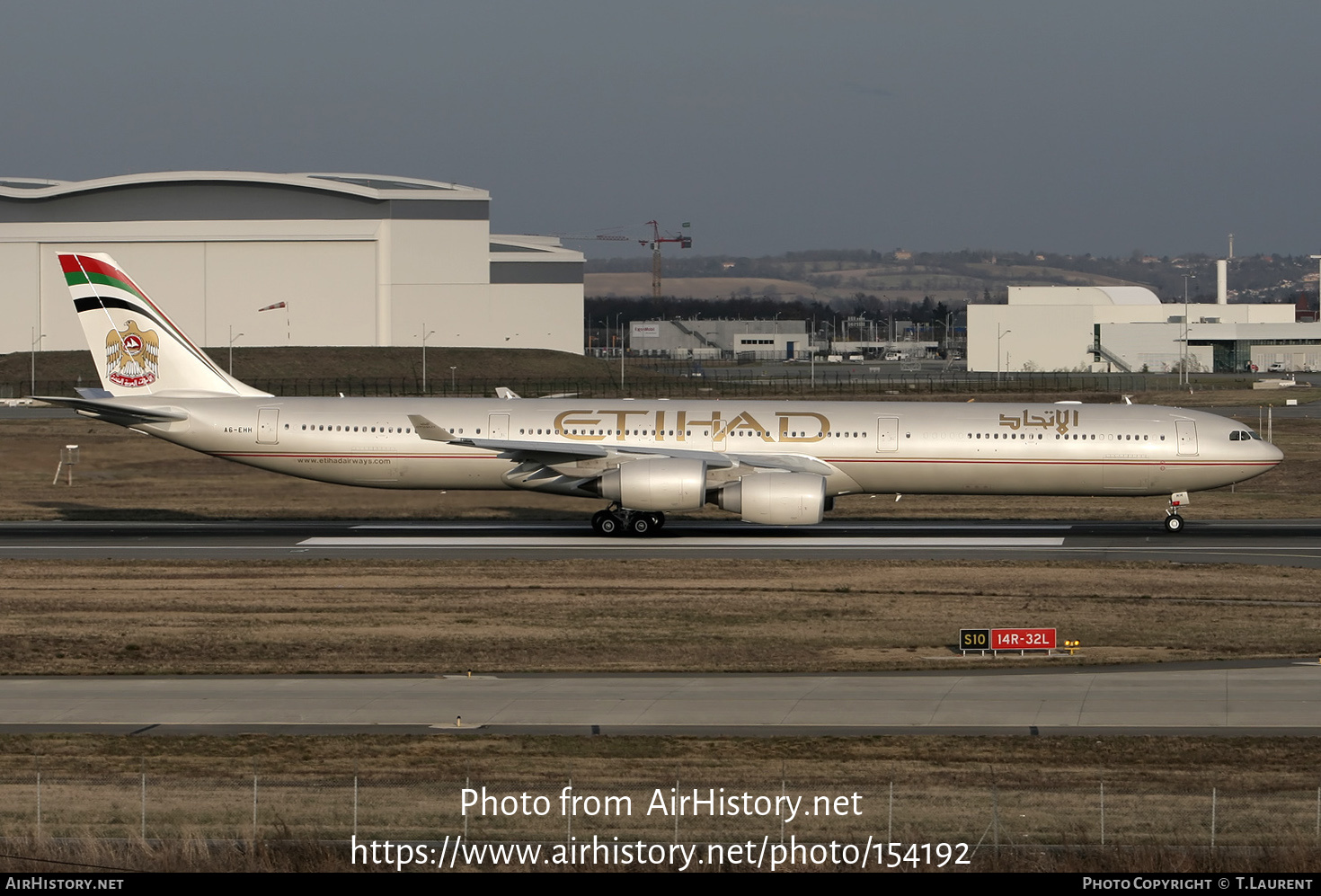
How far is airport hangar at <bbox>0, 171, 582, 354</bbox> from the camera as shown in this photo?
5000 inches

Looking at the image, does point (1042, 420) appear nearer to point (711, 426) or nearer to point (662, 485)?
point (711, 426)

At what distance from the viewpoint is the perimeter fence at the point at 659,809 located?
14898 mm

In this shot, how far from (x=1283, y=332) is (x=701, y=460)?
14476cm

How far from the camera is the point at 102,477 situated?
172 feet

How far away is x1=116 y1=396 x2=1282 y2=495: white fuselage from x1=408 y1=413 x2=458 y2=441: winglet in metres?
0.96

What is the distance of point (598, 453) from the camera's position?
4009cm

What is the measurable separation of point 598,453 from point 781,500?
5.24 m

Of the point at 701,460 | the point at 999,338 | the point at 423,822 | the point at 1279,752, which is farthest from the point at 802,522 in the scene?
the point at 999,338

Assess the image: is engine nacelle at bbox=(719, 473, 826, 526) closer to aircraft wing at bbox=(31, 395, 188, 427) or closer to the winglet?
the winglet

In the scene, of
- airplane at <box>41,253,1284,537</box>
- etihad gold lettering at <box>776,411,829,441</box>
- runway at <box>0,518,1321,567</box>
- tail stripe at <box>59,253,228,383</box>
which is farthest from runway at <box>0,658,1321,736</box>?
tail stripe at <box>59,253,228,383</box>

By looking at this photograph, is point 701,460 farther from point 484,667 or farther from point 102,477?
point 102,477

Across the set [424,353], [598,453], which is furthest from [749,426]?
[424,353]

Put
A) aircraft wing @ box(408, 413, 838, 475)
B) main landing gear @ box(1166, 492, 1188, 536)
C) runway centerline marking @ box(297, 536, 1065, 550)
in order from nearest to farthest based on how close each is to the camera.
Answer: runway centerline marking @ box(297, 536, 1065, 550)
aircraft wing @ box(408, 413, 838, 475)
main landing gear @ box(1166, 492, 1188, 536)
